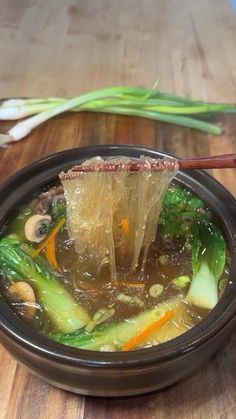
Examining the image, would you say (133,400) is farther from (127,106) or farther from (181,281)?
(127,106)

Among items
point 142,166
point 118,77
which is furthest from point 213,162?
point 118,77

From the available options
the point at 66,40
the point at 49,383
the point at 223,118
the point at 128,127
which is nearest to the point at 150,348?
the point at 49,383

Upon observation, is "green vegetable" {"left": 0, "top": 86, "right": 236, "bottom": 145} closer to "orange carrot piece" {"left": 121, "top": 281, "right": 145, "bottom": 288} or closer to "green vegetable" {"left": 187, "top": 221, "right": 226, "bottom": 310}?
"green vegetable" {"left": 187, "top": 221, "right": 226, "bottom": 310}

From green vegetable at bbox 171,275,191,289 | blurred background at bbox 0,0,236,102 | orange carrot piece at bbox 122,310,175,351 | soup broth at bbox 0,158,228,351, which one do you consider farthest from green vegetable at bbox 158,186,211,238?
blurred background at bbox 0,0,236,102

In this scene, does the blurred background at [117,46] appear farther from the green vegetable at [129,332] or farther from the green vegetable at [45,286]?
the green vegetable at [129,332]

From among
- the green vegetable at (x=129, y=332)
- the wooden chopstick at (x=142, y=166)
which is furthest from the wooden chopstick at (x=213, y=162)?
the green vegetable at (x=129, y=332)

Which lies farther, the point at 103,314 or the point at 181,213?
the point at 181,213
